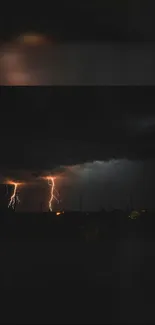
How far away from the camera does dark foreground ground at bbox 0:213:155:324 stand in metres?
1.01

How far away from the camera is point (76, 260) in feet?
3.38

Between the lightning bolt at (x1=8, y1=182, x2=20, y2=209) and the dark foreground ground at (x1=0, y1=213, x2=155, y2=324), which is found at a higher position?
the lightning bolt at (x1=8, y1=182, x2=20, y2=209)

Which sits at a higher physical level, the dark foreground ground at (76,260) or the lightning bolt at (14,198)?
the lightning bolt at (14,198)

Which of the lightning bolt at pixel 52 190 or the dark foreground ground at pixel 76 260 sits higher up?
the lightning bolt at pixel 52 190

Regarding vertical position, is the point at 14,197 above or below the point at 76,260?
above

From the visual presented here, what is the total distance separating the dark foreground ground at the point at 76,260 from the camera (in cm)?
101

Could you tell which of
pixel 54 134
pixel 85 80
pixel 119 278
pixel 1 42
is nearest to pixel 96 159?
pixel 54 134

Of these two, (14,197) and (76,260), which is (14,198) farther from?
(76,260)

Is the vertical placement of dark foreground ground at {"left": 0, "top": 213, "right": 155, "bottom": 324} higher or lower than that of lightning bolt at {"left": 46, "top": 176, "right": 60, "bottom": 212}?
lower

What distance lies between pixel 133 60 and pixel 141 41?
0.22 ft

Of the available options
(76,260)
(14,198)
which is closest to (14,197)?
(14,198)

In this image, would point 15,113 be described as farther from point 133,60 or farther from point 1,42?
point 133,60

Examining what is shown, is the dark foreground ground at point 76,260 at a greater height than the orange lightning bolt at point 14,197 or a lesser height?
lesser

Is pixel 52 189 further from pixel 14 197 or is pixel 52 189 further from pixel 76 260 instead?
pixel 76 260
